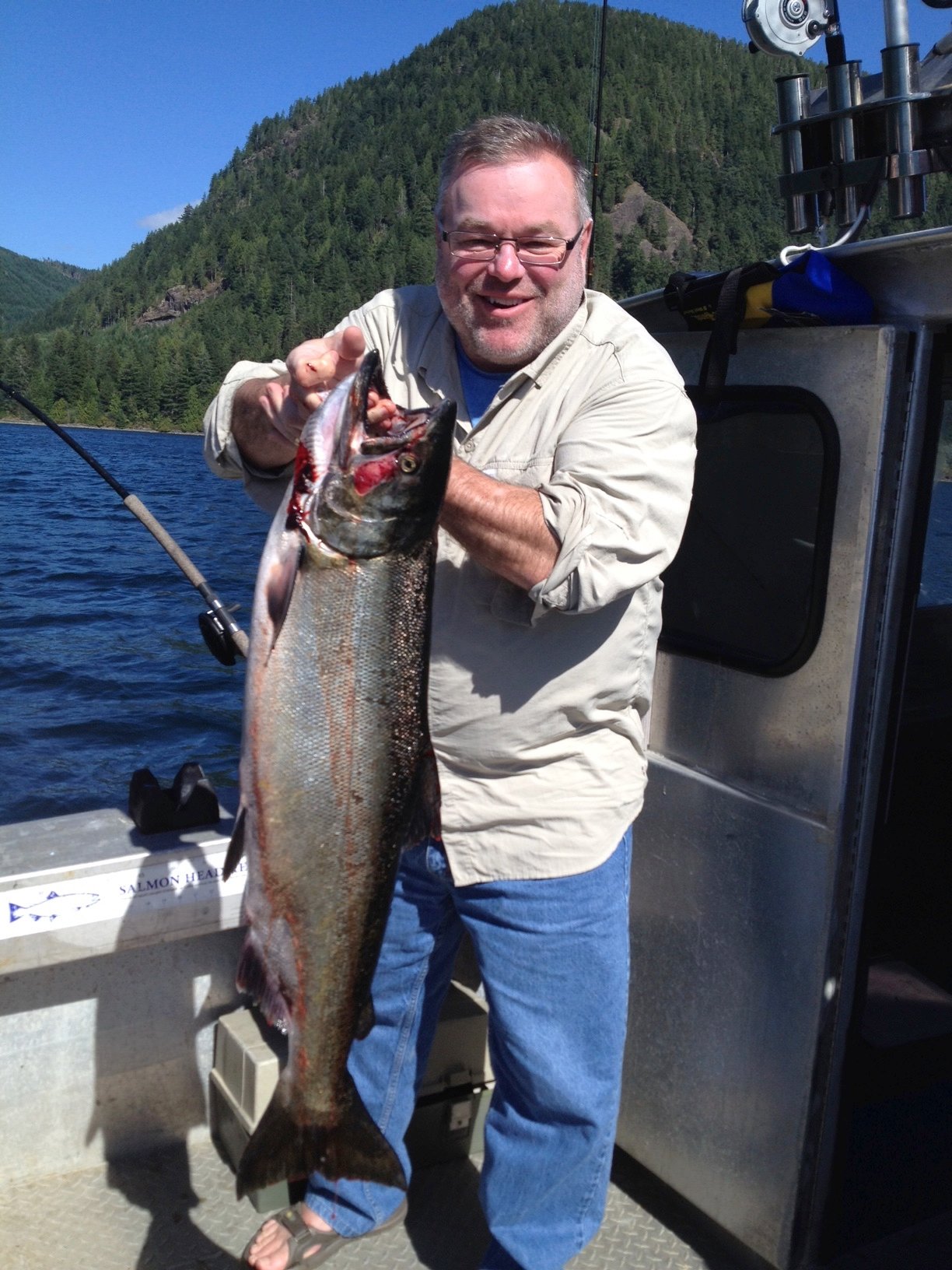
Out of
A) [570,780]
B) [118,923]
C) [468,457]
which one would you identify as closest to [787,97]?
[468,457]

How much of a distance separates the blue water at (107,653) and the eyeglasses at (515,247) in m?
2.33

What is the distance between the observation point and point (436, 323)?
2963 mm

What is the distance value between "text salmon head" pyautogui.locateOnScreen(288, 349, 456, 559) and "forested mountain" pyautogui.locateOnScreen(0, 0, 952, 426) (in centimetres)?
9174

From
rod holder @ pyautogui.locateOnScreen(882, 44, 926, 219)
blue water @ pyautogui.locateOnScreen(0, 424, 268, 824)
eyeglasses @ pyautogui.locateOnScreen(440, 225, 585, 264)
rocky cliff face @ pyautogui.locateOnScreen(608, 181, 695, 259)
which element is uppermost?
rocky cliff face @ pyautogui.locateOnScreen(608, 181, 695, 259)

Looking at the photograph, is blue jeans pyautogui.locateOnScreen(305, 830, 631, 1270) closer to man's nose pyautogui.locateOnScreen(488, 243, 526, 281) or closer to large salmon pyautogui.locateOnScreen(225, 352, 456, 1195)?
large salmon pyautogui.locateOnScreen(225, 352, 456, 1195)

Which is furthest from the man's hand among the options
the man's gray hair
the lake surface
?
the lake surface

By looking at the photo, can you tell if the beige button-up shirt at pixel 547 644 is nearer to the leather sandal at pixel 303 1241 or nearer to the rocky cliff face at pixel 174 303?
the leather sandal at pixel 303 1241

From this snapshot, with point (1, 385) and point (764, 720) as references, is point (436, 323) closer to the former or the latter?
point (764, 720)

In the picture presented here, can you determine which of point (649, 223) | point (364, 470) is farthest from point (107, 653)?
point (649, 223)

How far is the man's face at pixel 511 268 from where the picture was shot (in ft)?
8.54

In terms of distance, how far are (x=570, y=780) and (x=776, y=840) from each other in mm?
700

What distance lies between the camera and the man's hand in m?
2.23

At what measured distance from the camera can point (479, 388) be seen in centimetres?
288

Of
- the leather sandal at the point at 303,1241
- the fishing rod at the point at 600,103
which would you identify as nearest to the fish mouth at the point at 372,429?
the fishing rod at the point at 600,103
